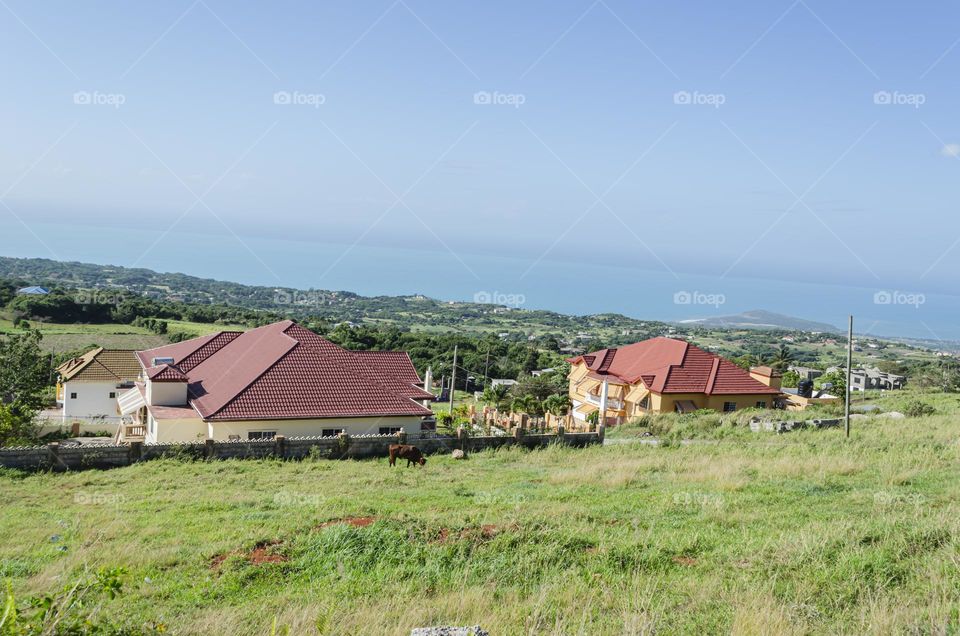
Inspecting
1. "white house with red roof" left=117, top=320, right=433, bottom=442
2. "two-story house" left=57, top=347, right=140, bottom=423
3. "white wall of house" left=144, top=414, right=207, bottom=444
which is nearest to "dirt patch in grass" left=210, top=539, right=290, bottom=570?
"white house with red roof" left=117, top=320, right=433, bottom=442

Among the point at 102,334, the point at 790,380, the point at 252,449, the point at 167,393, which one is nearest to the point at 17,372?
the point at 167,393

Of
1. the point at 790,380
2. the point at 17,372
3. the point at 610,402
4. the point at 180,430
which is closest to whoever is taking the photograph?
the point at 180,430

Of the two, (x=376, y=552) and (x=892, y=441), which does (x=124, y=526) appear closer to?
(x=376, y=552)

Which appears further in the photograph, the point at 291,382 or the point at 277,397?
the point at 291,382

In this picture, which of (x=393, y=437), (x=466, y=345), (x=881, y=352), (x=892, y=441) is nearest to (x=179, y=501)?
(x=393, y=437)

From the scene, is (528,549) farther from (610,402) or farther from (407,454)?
(610,402)

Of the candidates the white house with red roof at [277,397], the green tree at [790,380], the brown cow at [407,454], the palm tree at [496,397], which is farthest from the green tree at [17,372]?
the green tree at [790,380]

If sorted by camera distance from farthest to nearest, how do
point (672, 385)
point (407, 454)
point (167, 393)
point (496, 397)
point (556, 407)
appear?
1. point (496, 397)
2. point (556, 407)
3. point (672, 385)
4. point (167, 393)
5. point (407, 454)

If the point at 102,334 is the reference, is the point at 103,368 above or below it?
below

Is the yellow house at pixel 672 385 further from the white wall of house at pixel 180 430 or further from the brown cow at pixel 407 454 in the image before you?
the white wall of house at pixel 180 430

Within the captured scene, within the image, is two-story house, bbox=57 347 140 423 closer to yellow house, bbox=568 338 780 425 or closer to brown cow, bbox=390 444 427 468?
brown cow, bbox=390 444 427 468

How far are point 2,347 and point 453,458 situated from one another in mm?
28288

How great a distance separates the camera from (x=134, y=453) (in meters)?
19.0

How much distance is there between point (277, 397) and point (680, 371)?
22.8 meters
